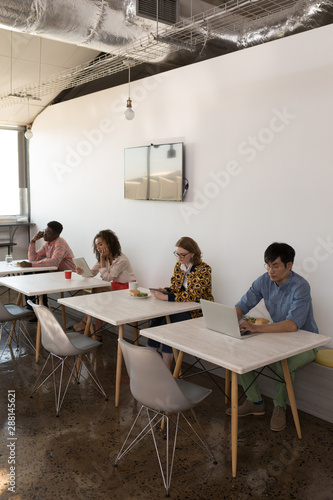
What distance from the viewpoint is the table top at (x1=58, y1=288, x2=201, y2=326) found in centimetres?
351

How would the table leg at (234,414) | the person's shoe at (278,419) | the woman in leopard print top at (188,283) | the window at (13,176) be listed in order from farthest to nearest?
the window at (13,176) → the woman in leopard print top at (188,283) → the person's shoe at (278,419) → the table leg at (234,414)

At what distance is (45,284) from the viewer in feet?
15.5

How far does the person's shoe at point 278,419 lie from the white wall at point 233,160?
1005 mm

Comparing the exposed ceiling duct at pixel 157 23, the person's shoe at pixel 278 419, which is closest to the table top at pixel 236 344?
the person's shoe at pixel 278 419

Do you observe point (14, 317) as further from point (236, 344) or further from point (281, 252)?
point (281, 252)

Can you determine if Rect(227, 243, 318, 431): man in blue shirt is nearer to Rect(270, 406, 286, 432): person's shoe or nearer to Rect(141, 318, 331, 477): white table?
Rect(270, 406, 286, 432): person's shoe

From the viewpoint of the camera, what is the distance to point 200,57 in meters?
5.20

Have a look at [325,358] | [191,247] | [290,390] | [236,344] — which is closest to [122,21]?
[191,247]

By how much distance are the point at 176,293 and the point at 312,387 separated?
1.31 metres

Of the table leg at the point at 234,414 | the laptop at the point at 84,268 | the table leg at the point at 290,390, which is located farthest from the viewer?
the laptop at the point at 84,268

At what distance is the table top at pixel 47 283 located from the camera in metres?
4.43

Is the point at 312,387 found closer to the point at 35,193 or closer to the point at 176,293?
the point at 176,293

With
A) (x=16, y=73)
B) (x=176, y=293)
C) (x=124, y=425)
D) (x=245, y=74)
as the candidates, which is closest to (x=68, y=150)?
(x=16, y=73)

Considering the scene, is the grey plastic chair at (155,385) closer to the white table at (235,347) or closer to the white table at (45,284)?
the white table at (235,347)
